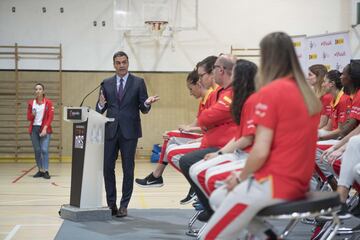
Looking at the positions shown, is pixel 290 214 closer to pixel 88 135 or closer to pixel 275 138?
pixel 275 138

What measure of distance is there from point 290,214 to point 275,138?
1.35 feet

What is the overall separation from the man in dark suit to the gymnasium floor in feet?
1.26

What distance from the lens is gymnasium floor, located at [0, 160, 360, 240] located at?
658 centimetres

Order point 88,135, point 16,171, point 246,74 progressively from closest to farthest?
point 246,74, point 88,135, point 16,171

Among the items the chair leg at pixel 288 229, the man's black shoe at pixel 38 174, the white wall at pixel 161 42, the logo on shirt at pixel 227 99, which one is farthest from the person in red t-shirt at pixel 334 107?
the white wall at pixel 161 42

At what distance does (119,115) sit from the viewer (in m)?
7.69

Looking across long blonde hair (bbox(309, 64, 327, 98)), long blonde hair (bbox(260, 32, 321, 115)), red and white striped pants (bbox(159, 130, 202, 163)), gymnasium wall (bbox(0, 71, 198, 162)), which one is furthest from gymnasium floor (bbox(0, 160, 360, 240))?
gymnasium wall (bbox(0, 71, 198, 162))

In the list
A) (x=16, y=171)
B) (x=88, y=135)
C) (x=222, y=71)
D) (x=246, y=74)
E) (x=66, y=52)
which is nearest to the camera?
(x=246, y=74)

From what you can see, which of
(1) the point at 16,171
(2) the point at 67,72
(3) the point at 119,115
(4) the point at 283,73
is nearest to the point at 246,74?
(4) the point at 283,73

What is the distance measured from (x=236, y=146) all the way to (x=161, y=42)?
11910 mm

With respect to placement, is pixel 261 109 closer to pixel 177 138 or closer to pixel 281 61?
pixel 281 61

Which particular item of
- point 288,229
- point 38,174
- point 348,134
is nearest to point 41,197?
point 38,174

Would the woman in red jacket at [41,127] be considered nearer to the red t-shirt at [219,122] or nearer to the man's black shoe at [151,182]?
the man's black shoe at [151,182]

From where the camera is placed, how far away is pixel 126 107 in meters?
7.74
